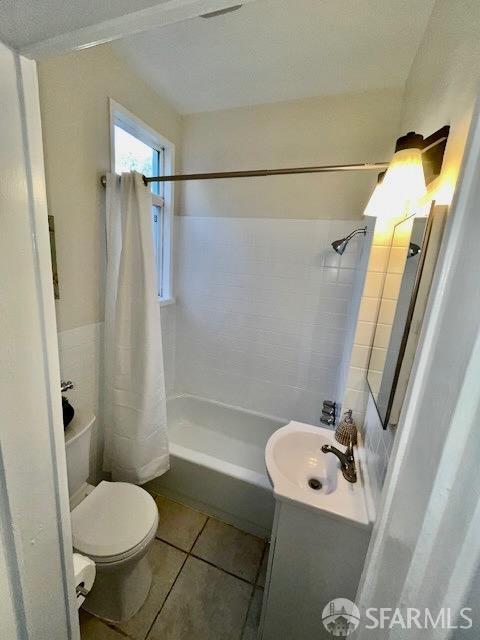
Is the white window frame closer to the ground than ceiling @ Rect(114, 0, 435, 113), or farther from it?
closer to the ground

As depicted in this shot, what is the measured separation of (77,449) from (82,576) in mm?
586

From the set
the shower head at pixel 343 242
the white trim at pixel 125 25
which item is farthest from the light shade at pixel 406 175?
the white trim at pixel 125 25

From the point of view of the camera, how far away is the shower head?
1.62 meters

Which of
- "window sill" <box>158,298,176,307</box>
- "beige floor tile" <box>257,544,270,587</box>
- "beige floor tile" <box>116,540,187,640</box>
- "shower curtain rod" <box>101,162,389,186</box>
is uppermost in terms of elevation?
"shower curtain rod" <box>101,162,389,186</box>

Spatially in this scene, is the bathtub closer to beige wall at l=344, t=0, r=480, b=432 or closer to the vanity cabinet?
the vanity cabinet

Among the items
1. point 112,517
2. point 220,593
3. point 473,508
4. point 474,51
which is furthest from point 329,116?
point 220,593

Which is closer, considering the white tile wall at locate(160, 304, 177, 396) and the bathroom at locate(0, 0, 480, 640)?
the bathroom at locate(0, 0, 480, 640)

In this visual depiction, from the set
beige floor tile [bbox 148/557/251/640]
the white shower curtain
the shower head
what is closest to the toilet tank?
the white shower curtain

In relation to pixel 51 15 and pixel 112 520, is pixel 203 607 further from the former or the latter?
pixel 51 15

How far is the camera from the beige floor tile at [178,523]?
149 cm

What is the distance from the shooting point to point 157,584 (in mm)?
1284

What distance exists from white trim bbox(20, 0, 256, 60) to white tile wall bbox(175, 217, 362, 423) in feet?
5.35

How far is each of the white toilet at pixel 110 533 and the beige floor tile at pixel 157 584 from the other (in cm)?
3

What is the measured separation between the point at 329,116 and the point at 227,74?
692mm
